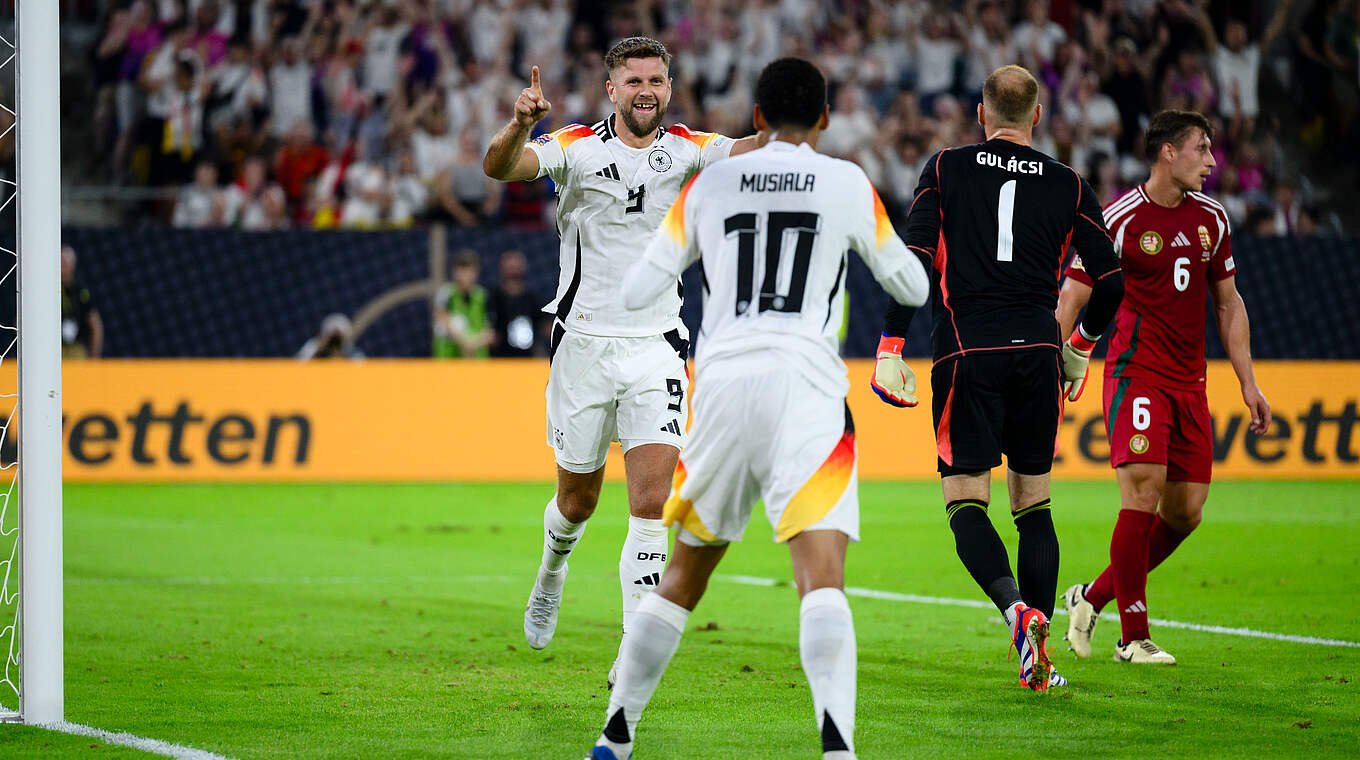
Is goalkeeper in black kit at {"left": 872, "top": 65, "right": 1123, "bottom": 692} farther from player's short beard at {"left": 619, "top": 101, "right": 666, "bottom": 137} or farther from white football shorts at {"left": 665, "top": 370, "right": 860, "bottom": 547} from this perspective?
white football shorts at {"left": 665, "top": 370, "right": 860, "bottom": 547}

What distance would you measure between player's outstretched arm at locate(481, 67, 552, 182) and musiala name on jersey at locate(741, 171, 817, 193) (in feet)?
3.95

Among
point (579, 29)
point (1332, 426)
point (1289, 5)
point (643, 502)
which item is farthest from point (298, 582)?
point (1289, 5)

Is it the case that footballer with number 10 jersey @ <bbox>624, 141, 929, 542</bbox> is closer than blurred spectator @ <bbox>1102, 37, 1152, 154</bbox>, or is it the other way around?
footballer with number 10 jersey @ <bbox>624, 141, 929, 542</bbox>

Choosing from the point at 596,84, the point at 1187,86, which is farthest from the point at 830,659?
the point at 1187,86

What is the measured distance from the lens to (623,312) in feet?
20.6

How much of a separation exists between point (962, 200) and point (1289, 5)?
17825mm

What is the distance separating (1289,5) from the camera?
21.6m

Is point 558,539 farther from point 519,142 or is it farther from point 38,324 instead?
point 38,324

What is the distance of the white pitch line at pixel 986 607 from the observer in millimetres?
6953

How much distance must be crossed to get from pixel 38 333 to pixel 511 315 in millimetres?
11435

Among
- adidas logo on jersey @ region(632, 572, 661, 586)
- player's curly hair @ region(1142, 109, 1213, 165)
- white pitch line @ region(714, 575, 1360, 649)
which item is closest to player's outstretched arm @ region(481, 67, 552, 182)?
adidas logo on jersey @ region(632, 572, 661, 586)

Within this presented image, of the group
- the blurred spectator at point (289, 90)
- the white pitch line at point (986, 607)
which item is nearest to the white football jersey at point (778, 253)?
the white pitch line at point (986, 607)

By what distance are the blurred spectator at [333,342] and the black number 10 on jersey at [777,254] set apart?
1272cm

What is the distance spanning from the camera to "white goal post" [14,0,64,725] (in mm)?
5020
